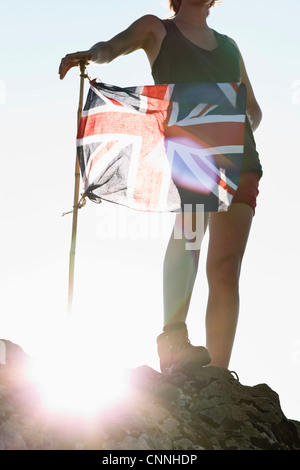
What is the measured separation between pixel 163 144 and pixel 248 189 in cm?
73

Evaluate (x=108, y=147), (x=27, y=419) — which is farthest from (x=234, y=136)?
(x=27, y=419)

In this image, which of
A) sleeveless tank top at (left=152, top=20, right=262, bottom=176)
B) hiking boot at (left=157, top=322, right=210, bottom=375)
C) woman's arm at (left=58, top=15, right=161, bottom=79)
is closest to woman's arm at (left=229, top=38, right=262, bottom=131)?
sleeveless tank top at (left=152, top=20, right=262, bottom=176)

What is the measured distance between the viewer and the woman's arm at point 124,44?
4449mm

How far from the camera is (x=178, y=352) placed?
4.23 m

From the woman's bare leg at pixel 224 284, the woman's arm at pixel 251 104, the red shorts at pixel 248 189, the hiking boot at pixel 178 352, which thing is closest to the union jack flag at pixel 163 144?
the red shorts at pixel 248 189

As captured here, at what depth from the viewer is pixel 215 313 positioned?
4.42m

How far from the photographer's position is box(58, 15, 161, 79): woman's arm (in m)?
4.45

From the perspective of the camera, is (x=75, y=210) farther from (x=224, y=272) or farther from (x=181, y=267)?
(x=224, y=272)

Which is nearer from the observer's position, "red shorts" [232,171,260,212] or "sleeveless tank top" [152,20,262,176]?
"red shorts" [232,171,260,212]

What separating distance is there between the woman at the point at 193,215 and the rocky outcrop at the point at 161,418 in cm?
24

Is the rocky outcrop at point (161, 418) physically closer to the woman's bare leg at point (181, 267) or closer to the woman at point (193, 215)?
the woman at point (193, 215)

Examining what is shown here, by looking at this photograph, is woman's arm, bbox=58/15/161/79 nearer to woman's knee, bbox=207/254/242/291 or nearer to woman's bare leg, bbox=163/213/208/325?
woman's bare leg, bbox=163/213/208/325

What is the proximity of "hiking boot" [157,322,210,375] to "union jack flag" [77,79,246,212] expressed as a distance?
865 millimetres
